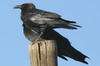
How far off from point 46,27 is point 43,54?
2.39m

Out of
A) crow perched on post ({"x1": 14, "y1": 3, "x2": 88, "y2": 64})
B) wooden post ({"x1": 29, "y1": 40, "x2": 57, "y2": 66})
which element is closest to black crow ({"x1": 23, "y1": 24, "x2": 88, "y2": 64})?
crow perched on post ({"x1": 14, "y1": 3, "x2": 88, "y2": 64})

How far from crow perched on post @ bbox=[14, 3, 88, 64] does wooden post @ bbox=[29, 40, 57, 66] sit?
1387mm

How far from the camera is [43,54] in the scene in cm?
552

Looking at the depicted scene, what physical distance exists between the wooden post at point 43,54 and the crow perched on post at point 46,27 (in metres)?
1.39

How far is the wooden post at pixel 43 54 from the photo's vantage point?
18.0 feet

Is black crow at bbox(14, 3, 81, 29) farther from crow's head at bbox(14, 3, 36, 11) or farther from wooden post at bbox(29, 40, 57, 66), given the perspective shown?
wooden post at bbox(29, 40, 57, 66)

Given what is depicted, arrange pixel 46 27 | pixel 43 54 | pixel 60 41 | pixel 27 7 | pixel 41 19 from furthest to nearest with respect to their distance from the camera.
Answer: pixel 27 7 → pixel 41 19 → pixel 46 27 → pixel 60 41 → pixel 43 54

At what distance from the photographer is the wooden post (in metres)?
5.47

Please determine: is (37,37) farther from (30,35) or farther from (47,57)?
(47,57)

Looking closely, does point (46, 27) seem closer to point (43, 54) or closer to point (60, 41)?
point (60, 41)

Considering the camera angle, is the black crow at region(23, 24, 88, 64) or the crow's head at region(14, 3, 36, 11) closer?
the black crow at region(23, 24, 88, 64)

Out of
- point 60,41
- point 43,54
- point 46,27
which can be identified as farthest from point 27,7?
point 43,54

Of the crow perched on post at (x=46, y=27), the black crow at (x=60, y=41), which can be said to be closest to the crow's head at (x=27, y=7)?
the crow perched on post at (x=46, y=27)

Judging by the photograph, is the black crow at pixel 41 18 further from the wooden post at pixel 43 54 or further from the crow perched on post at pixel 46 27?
the wooden post at pixel 43 54
